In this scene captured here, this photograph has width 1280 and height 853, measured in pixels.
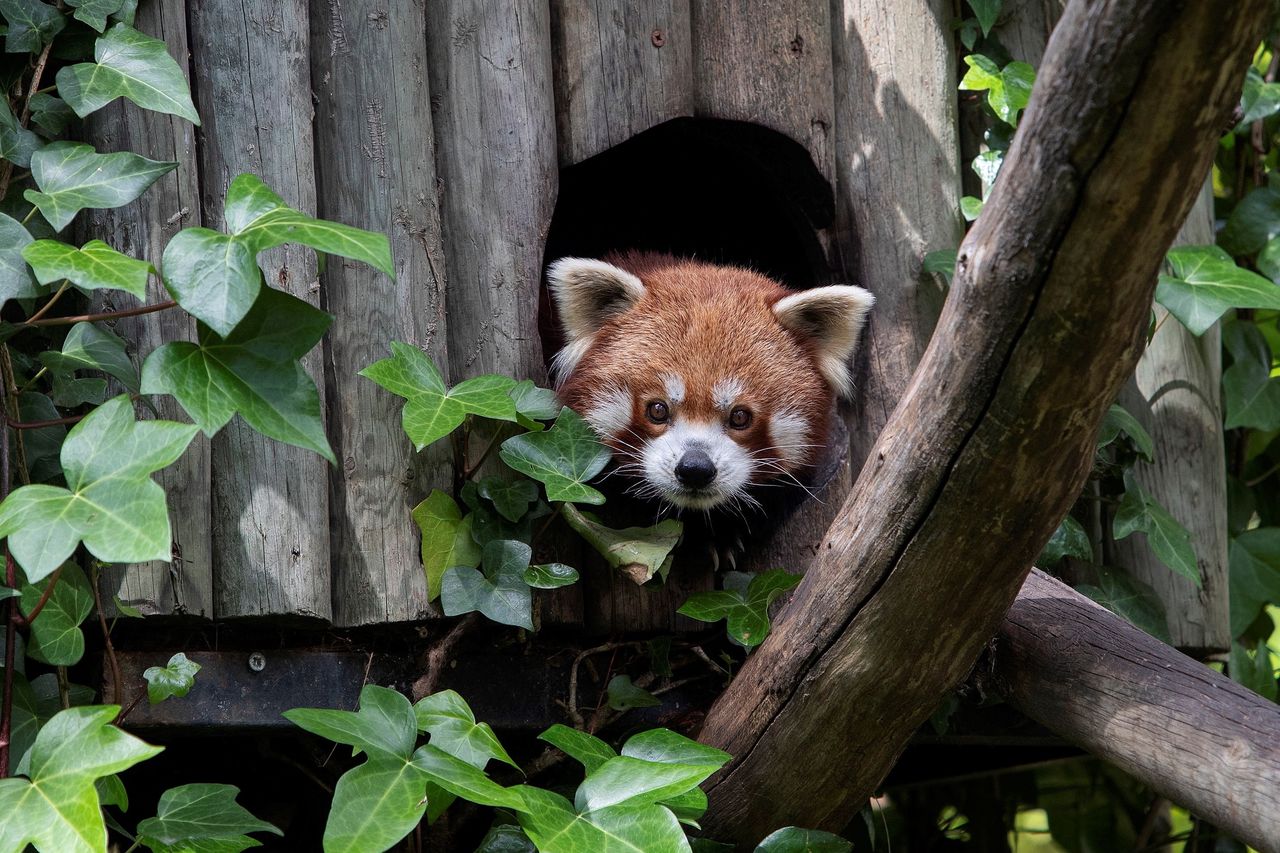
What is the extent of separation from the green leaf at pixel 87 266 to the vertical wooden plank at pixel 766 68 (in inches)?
68.8

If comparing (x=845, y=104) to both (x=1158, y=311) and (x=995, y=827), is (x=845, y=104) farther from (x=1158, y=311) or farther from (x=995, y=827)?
(x=995, y=827)

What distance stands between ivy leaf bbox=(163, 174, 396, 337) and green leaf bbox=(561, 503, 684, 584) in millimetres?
976

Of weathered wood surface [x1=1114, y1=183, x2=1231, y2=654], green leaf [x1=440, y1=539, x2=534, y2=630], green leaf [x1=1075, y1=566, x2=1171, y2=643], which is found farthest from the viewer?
weathered wood surface [x1=1114, y1=183, x2=1231, y2=654]

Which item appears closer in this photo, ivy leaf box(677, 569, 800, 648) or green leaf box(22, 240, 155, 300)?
green leaf box(22, 240, 155, 300)

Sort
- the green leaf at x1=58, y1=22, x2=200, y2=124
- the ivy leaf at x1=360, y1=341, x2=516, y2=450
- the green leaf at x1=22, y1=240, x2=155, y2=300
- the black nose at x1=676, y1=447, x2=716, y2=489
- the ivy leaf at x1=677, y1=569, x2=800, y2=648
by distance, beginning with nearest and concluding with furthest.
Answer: the green leaf at x1=22, y1=240, x2=155, y2=300 < the green leaf at x1=58, y1=22, x2=200, y2=124 < the ivy leaf at x1=360, y1=341, x2=516, y2=450 < the ivy leaf at x1=677, y1=569, x2=800, y2=648 < the black nose at x1=676, y1=447, x2=716, y2=489

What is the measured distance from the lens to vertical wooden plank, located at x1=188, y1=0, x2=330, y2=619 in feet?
8.83

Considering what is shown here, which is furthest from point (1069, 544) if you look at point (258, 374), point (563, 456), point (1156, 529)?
point (258, 374)

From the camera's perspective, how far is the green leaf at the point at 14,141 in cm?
249

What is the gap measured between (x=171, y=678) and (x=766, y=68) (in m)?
2.29

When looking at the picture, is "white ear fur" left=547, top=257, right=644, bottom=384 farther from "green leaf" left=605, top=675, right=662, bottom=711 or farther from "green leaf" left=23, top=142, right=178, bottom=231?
"green leaf" left=23, top=142, right=178, bottom=231

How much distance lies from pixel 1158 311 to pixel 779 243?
148 centimetres

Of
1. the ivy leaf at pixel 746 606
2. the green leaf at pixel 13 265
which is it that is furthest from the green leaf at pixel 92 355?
the ivy leaf at pixel 746 606

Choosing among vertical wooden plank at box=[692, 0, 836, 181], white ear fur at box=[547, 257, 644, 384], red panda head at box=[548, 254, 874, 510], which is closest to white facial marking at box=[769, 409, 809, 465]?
red panda head at box=[548, 254, 874, 510]

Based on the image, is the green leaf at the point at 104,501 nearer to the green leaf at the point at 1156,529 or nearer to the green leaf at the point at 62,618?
the green leaf at the point at 62,618
